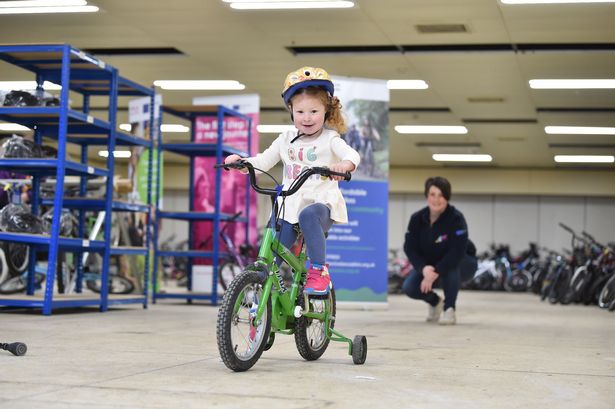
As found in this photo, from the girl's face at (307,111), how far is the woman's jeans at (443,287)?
3.66 metres

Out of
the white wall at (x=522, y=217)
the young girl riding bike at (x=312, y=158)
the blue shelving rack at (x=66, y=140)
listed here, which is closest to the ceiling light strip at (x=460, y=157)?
the white wall at (x=522, y=217)

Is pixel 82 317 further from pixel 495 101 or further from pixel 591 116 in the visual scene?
pixel 591 116

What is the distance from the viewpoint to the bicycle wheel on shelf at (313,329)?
3945 mm

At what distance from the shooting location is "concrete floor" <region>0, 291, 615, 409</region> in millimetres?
2896

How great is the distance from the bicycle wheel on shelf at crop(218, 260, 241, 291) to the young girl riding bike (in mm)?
6844

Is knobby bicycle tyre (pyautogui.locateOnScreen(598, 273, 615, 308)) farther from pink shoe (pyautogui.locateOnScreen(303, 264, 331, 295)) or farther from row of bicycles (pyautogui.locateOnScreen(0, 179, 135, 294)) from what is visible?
pink shoe (pyautogui.locateOnScreen(303, 264, 331, 295))

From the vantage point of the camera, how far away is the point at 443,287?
7379 mm

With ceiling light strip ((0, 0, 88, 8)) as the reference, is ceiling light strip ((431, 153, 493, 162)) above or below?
below

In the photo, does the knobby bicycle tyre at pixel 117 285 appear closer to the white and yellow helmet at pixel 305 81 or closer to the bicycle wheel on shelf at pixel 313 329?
the bicycle wheel on shelf at pixel 313 329

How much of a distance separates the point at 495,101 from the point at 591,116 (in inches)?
77.7

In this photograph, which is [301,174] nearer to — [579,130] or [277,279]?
[277,279]

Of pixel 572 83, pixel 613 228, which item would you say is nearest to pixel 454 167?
pixel 613 228

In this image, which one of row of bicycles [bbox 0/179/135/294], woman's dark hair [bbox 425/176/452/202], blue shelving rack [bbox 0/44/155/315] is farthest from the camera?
woman's dark hair [bbox 425/176/452/202]

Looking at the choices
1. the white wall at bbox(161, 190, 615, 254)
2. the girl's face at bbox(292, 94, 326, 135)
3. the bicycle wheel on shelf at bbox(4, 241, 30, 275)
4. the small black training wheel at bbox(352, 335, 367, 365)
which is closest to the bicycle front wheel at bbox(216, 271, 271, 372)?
the small black training wheel at bbox(352, 335, 367, 365)
